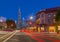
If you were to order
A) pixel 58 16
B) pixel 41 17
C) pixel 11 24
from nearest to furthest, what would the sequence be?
pixel 58 16, pixel 41 17, pixel 11 24

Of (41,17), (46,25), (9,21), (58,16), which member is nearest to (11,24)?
→ (9,21)

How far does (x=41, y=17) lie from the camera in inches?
4464

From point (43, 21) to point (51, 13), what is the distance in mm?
6615

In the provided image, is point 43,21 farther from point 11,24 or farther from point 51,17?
point 11,24

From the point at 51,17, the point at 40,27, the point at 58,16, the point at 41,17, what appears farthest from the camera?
the point at 41,17

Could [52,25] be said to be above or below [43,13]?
below

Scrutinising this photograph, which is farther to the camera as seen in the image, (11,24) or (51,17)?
(11,24)

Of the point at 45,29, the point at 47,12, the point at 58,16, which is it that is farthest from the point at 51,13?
the point at 58,16

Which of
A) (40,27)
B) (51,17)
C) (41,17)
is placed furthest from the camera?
(41,17)

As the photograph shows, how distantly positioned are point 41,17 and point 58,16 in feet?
200

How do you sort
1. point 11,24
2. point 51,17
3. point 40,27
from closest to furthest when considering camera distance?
point 40,27
point 51,17
point 11,24

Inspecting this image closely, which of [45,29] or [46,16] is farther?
[46,16]

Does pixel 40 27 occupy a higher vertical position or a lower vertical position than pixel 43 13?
lower

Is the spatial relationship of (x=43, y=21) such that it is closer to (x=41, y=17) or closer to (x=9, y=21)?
(x=41, y=17)
